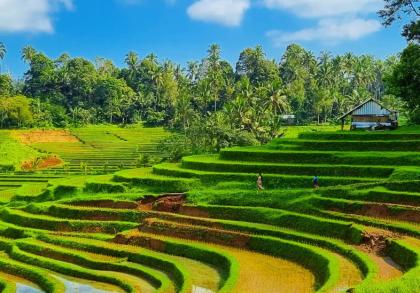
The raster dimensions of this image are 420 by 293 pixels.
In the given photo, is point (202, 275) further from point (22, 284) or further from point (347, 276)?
point (22, 284)

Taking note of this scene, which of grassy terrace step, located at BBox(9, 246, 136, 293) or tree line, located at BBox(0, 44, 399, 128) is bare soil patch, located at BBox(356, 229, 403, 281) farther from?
tree line, located at BBox(0, 44, 399, 128)

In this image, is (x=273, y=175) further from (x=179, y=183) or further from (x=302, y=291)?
(x=302, y=291)

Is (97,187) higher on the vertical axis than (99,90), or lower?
lower

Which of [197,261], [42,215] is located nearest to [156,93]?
[42,215]

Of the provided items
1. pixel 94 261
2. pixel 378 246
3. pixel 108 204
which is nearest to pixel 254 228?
pixel 378 246

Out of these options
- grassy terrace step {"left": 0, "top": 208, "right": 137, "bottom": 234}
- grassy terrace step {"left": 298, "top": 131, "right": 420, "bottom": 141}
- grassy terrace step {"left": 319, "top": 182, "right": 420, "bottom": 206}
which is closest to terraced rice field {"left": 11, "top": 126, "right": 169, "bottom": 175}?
grassy terrace step {"left": 0, "top": 208, "right": 137, "bottom": 234}

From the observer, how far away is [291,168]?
28.5 m

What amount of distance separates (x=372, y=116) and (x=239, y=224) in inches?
664

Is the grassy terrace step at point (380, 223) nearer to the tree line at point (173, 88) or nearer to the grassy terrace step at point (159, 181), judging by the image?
the grassy terrace step at point (159, 181)

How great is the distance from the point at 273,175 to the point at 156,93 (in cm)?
6638

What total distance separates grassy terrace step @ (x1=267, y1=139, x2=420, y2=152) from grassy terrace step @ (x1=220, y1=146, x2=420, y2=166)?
0.92m

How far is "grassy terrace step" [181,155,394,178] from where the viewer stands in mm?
26203

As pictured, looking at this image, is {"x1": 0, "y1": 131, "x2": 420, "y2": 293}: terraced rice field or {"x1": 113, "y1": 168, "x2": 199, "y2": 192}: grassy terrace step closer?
{"x1": 0, "y1": 131, "x2": 420, "y2": 293}: terraced rice field

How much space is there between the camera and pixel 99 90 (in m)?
89.5
